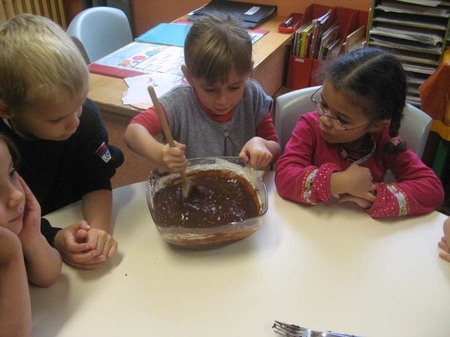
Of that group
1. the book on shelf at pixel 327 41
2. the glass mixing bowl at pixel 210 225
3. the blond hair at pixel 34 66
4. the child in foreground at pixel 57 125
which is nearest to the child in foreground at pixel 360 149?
the glass mixing bowl at pixel 210 225

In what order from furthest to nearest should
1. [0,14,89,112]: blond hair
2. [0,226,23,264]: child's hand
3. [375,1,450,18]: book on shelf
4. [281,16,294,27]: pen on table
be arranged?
[281,16,294,27]: pen on table
[375,1,450,18]: book on shelf
[0,14,89,112]: blond hair
[0,226,23,264]: child's hand

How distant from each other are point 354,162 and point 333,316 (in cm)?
56

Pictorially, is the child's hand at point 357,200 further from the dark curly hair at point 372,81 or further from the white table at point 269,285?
the dark curly hair at point 372,81

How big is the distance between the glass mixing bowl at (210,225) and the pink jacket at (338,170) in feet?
0.36

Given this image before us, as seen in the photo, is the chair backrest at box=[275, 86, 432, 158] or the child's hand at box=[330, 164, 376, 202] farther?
the chair backrest at box=[275, 86, 432, 158]

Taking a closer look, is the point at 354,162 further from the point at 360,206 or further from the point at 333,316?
the point at 333,316

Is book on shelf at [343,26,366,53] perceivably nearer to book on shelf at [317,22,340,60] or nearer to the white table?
book on shelf at [317,22,340,60]

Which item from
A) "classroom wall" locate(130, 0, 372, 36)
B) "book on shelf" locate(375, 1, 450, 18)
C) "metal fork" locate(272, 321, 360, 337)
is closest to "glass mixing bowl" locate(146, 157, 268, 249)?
"metal fork" locate(272, 321, 360, 337)

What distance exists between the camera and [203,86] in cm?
117

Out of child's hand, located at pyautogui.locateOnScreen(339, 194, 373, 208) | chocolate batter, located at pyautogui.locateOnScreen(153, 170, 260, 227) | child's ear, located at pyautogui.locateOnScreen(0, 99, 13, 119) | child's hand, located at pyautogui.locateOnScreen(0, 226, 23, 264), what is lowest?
child's hand, located at pyautogui.locateOnScreen(339, 194, 373, 208)

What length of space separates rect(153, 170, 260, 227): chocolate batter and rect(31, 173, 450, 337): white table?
2.4 inches

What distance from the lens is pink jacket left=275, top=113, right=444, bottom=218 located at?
3.34 ft

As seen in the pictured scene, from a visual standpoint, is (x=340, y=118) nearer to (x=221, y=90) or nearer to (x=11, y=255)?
(x=221, y=90)

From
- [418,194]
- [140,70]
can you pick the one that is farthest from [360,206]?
[140,70]
